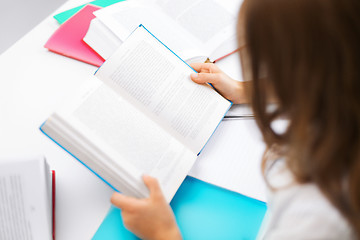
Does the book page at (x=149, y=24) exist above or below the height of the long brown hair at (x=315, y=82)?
above

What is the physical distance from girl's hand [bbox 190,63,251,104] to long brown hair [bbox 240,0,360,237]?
294 millimetres

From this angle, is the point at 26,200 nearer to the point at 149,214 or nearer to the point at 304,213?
the point at 149,214

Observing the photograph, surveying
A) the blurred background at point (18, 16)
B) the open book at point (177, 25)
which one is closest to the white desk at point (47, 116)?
the open book at point (177, 25)

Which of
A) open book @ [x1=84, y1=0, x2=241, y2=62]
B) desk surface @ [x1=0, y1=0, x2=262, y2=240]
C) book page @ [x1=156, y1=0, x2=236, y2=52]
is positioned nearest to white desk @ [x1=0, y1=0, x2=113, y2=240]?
desk surface @ [x1=0, y1=0, x2=262, y2=240]

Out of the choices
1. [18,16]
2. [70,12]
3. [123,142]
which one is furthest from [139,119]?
[18,16]

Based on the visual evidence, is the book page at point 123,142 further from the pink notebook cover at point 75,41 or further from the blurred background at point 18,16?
the blurred background at point 18,16

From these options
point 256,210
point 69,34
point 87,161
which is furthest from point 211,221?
point 69,34

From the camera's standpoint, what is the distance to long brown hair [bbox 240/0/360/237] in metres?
0.31

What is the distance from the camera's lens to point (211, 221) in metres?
0.59

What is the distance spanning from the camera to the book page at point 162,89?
24.8 inches

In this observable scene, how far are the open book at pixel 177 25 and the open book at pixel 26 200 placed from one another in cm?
34

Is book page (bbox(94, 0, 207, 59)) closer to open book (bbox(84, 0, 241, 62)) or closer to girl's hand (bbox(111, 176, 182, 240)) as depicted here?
→ open book (bbox(84, 0, 241, 62))

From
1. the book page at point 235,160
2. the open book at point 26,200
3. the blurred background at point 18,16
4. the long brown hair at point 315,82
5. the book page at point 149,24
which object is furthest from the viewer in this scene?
the blurred background at point 18,16

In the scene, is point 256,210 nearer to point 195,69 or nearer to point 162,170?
point 162,170
